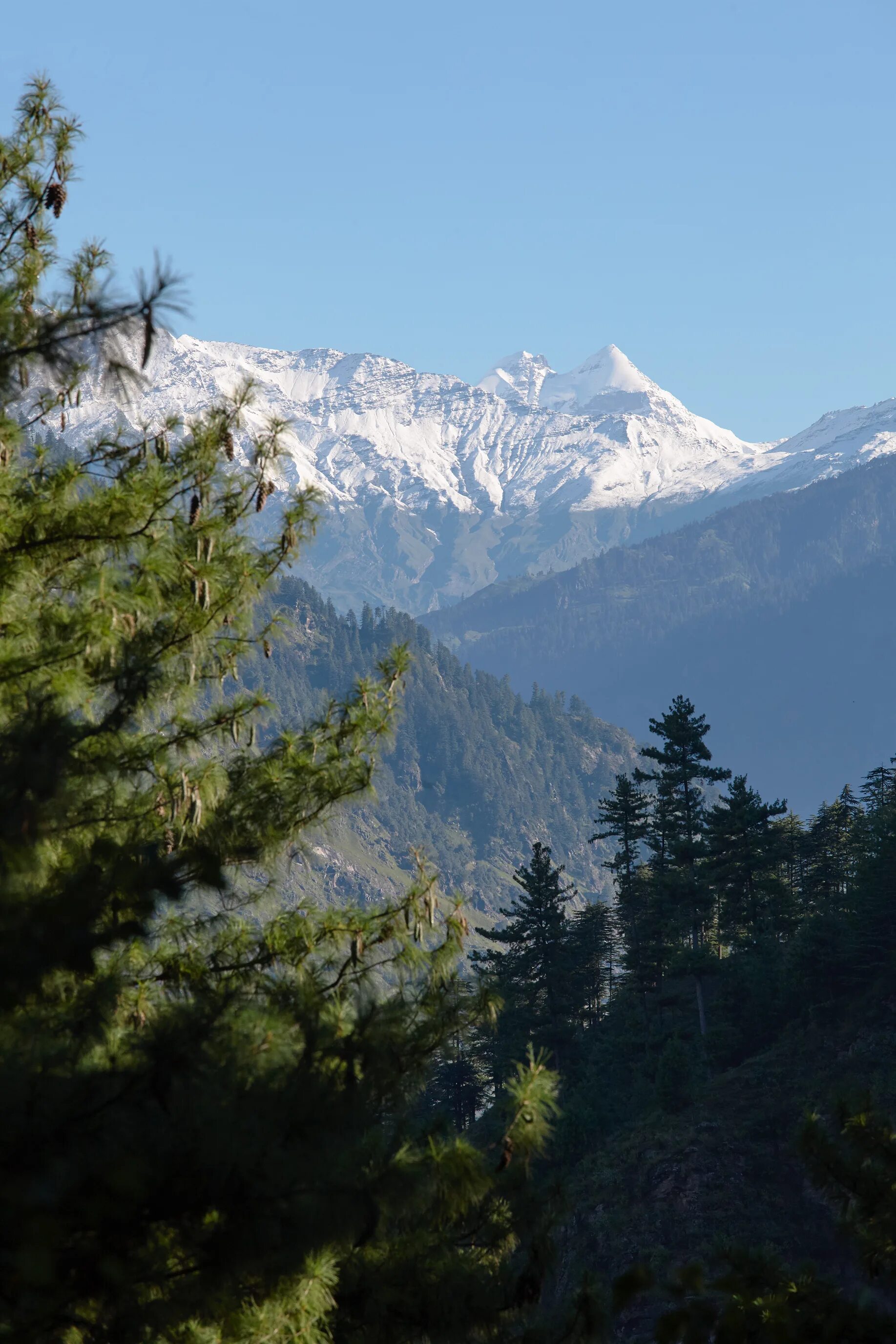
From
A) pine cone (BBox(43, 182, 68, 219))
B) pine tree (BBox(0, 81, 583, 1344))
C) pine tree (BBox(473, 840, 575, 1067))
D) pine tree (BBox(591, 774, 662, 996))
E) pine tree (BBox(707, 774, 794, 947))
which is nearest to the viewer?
pine tree (BBox(0, 81, 583, 1344))

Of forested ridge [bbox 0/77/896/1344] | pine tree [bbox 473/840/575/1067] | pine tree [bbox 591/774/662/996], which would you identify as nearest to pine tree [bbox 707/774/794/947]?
pine tree [bbox 591/774/662/996]

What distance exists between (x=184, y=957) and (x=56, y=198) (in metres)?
6.09

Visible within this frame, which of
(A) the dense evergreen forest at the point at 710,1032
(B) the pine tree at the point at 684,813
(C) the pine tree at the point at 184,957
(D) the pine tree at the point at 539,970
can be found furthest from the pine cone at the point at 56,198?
(D) the pine tree at the point at 539,970

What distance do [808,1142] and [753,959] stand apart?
3511 cm

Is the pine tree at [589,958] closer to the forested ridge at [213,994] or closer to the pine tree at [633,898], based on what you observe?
the pine tree at [633,898]

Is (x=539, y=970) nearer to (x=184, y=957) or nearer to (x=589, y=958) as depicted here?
(x=589, y=958)

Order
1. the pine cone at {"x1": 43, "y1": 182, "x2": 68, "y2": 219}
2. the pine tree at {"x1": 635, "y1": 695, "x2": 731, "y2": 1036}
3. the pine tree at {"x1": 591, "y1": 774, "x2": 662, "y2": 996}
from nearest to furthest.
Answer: the pine cone at {"x1": 43, "y1": 182, "x2": 68, "y2": 219} → the pine tree at {"x1": 635, "y1": 695, "x2": 731, "y2": 1036} → the pine tree at {"x1": 591, "y1": 774, "x2": 662, "y2": 996}

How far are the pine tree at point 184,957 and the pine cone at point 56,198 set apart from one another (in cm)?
2

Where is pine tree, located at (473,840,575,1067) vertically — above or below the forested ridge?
below

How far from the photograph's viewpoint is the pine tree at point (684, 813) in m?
42.2

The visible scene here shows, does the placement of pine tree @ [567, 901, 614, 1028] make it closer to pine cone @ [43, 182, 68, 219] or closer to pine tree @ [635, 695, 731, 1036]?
pine tree @ [635, 695, 731, 1036]

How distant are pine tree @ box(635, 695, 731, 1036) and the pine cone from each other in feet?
112

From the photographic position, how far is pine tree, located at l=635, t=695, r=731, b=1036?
42.2m

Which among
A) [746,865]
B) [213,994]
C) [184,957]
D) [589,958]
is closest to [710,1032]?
[746,865]
